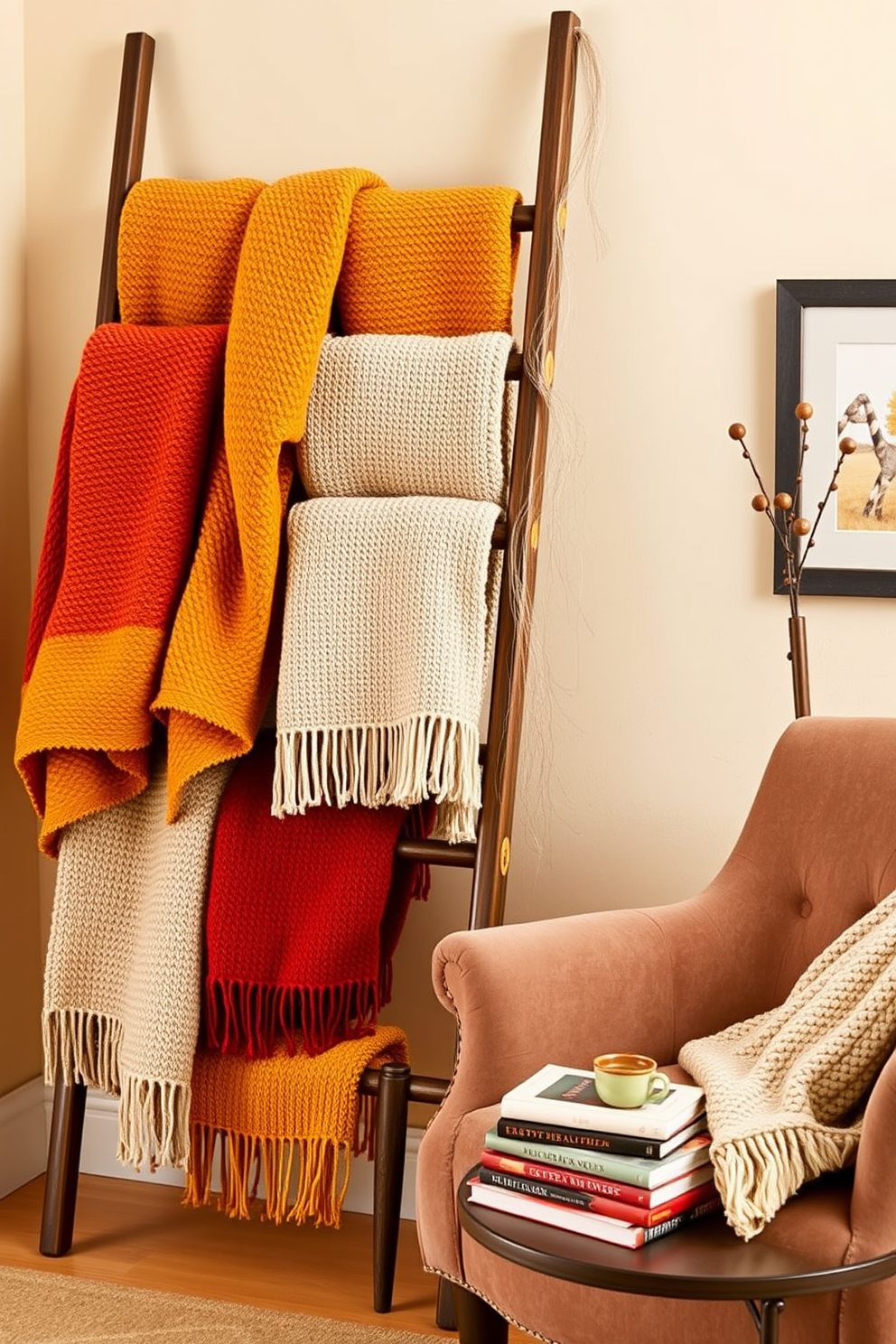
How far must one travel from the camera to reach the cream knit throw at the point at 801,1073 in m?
1.14

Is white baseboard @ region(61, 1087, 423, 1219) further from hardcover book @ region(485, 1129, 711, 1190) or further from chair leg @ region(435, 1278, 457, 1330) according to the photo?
hardcover book @ region(485, 1129, 711, 1190)

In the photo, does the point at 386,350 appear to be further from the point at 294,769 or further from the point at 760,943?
the point at 760,943

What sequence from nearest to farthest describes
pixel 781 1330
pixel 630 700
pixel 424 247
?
1. pixel 781 1330
2. pixel 424 247
3. pixel 630 700

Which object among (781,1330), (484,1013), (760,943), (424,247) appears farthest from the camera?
(424,247)

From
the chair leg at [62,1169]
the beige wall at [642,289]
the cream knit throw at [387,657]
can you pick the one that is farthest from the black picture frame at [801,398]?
the chair leg at [62,1169]

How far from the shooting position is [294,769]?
181 centimetres

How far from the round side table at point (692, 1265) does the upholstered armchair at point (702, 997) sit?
35 millimetres

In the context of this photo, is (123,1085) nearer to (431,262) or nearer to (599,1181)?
(599,1181)

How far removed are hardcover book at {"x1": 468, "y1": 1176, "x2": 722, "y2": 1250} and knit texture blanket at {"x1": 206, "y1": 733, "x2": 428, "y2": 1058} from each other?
2.11 ft

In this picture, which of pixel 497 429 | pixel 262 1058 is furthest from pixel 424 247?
pixel 262 1058

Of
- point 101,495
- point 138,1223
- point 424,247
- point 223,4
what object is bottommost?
point 138,1223

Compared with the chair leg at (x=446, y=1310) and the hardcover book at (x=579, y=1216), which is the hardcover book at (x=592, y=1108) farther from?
the chair leg at (x=446, y=1310)

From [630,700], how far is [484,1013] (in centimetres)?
75

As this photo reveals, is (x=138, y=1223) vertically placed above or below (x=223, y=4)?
below
